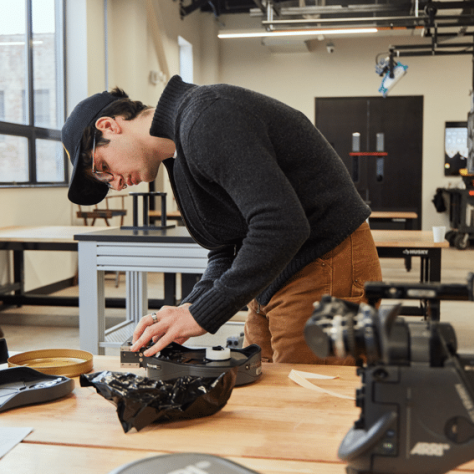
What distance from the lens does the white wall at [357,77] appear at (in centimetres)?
925

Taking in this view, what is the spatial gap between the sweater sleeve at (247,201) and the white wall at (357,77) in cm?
866

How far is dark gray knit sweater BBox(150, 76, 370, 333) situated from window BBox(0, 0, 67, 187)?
162 inches

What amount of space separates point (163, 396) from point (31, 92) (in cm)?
504

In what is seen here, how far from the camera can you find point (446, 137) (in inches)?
366

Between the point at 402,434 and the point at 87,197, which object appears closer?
the point at 402,434

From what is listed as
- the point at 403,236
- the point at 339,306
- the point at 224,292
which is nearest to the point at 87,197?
the point at 224,292

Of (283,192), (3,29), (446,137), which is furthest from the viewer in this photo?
(446,137)

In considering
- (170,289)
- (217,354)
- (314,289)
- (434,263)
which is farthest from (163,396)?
(170,289)

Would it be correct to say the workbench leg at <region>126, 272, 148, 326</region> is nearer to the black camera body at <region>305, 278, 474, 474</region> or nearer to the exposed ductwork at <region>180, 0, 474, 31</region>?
the black camera body at <region>305, 278, 474, 474</region>

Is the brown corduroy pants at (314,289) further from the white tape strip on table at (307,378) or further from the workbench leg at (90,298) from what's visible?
the workbench leg at (90,298)

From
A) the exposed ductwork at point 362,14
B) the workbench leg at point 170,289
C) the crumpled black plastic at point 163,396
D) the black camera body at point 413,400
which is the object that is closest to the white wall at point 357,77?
the exposed ductwork at point 362,14

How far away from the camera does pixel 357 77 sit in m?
9.48

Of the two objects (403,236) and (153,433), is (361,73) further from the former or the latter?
(153,433)

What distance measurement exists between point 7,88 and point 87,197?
413 cm
